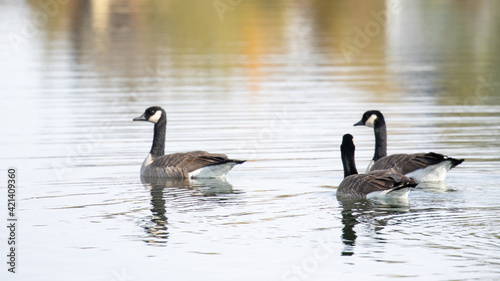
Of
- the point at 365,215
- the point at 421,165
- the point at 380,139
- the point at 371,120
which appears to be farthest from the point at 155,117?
the point at 365,215

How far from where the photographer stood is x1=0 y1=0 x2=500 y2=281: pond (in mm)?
11688

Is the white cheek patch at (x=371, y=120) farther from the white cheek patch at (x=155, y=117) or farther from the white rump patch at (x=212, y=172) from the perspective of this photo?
the white cheek patch at (x=155, y=117)

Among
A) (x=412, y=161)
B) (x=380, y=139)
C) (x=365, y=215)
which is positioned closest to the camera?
(x=365, y=215)

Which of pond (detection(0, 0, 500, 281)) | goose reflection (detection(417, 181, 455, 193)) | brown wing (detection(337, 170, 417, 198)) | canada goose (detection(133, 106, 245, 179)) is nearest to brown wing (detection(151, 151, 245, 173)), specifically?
canada goose (detection(133, 106, 245, 179))

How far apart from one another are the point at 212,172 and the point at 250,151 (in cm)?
275

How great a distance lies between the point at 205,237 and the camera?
1266cm

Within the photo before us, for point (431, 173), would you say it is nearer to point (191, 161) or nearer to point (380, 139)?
point (380, 139)

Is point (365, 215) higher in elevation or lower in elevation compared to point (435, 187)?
lower

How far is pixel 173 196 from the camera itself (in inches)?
629

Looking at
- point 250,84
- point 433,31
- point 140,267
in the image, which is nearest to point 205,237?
point 140,267

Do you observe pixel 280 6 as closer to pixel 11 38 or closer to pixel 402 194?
pixel 11 38

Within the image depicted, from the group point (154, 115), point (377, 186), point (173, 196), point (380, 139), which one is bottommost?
point (173, 196)

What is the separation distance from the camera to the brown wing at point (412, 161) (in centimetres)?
1603

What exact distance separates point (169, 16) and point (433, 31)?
77.6 ft
